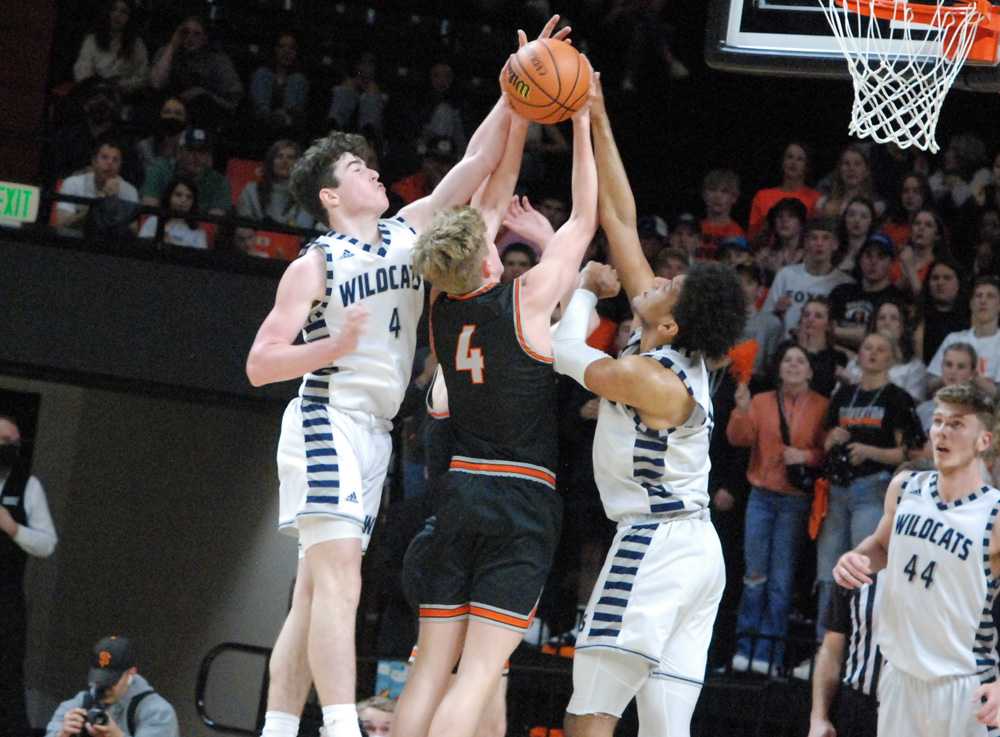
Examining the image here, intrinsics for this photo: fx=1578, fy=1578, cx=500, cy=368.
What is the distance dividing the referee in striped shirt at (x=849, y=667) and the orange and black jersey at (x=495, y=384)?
6.11 ft

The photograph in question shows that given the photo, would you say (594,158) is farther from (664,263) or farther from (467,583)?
(664,263)

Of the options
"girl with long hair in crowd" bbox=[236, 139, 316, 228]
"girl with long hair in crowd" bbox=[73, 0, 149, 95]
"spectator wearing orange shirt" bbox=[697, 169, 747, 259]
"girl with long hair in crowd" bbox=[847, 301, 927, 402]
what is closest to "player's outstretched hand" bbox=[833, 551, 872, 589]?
"girl with long hair in crowd" bbox=[847, 301, 927, 402]

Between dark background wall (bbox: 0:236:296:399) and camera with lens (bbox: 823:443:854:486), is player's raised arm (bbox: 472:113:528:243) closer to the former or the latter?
camera with lens (bbox: 823:443:854:486)

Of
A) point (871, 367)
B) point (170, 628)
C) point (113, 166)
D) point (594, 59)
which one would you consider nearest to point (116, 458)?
point (170, 628)

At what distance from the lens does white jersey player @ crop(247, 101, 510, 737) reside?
5504 mm

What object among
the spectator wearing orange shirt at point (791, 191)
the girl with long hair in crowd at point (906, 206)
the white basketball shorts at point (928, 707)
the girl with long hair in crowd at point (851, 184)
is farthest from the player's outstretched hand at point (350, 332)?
the spectator wearing orange shirt at point (791, 191)

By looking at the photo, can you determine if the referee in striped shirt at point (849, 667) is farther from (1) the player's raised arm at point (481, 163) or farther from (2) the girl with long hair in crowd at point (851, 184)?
(2) the girl with long hair in crowd at point (851, 184)

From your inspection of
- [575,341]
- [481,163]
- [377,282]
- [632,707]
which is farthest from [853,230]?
[377,282]

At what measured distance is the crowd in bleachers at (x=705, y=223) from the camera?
29.0ft

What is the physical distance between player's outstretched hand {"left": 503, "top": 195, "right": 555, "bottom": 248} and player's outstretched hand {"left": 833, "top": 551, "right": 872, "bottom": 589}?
176 centimetres

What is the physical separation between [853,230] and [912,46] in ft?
12.5

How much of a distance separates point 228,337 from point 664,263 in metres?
3.18

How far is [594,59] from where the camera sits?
14656 mm

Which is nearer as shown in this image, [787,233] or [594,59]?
[787,233]
